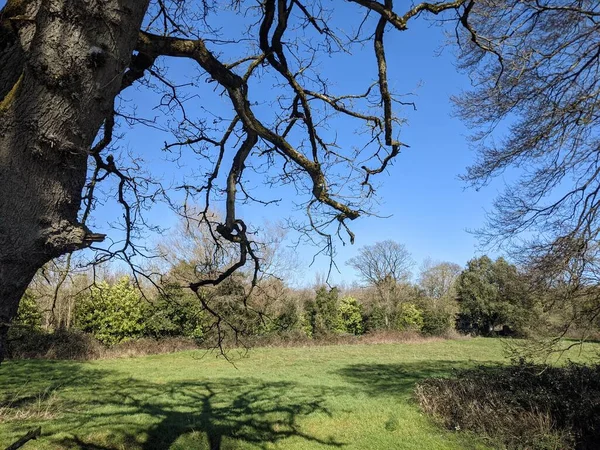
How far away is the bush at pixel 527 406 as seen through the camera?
6.52 m

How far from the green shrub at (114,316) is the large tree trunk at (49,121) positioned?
1843cm

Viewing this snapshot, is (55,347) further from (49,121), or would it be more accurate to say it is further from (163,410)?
(49,121)

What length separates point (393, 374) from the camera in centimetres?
1391

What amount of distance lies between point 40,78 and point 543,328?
7865mm

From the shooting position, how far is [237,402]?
9719 millimetres

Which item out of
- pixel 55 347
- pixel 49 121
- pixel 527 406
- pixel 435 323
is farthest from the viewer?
pixel 435 323

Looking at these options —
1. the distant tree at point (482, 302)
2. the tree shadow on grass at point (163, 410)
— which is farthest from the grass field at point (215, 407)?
the distant tree at point (482, 302)

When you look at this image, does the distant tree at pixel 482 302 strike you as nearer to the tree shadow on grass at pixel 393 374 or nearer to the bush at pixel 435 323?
the bush at pixel 435 323

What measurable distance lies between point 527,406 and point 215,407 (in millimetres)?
6293

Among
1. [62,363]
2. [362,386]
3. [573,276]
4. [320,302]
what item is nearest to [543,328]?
[573,276]

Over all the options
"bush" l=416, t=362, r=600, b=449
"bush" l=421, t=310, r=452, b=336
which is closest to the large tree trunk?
"bush" l=416, t=362, r=600, b=449

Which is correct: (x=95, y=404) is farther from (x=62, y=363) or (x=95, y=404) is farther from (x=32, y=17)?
(x=32, y=17)

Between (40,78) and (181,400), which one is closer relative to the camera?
(40,78)

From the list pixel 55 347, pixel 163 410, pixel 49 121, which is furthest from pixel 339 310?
pixel 49 121
